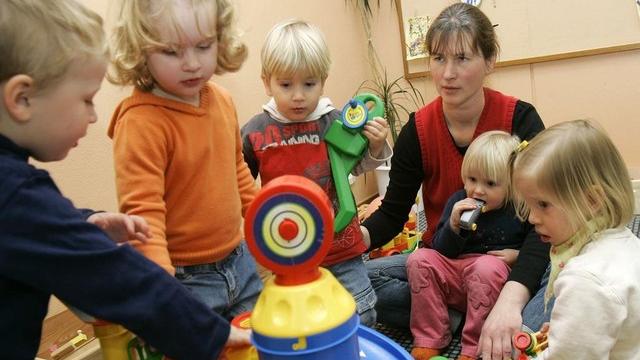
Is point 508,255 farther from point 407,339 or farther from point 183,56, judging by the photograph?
point 183,56

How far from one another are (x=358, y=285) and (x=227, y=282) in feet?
1.31

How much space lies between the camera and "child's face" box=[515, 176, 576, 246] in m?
0.87

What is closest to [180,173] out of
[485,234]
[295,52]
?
[295,52]

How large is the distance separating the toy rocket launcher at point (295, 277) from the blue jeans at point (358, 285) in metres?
0.62

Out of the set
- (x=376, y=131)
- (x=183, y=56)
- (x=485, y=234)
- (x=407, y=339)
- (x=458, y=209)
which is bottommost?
(x=407, y=339)

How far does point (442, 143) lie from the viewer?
1.39m

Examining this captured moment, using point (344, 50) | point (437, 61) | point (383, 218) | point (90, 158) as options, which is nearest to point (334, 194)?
point (383, 218)

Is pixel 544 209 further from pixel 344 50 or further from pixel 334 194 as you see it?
pixel 344 50

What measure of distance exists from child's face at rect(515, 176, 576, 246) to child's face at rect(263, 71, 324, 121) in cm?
47

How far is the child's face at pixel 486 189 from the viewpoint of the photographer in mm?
1296

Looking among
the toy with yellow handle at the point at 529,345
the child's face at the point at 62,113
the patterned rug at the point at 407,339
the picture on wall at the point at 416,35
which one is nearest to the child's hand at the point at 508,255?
the patterned rug at the point at 407,339

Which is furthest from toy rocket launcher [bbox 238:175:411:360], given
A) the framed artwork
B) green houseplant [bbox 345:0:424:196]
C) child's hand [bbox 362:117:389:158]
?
green houseplant [bbox 345:0:424:196]

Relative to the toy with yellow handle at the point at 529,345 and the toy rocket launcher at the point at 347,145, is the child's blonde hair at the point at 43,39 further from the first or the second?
the toy with yellow handle at the point at 529,345

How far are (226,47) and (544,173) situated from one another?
1.85 ft
